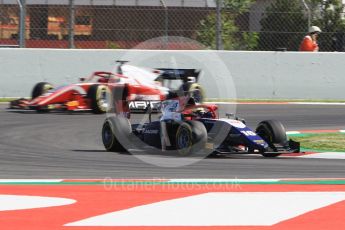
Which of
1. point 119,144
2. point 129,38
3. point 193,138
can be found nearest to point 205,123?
point 193,138

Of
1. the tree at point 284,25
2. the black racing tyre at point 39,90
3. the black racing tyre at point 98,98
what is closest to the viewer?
the black racing tyre at point 98,98

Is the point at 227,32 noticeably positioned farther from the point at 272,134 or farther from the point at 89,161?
the point at 89,161

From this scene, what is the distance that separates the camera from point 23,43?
1914cm

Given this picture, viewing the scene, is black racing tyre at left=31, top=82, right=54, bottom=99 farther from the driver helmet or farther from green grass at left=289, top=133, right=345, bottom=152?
the driver helmet

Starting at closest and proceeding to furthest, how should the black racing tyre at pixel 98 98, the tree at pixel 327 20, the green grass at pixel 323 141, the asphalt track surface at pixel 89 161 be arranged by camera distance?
the asphalt track surface at pixel 89 161, the green grass at pixel 323 141, the black racing tyre at pixel 98 98, the tree at pixel 327 20

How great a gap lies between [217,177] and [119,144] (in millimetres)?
2764

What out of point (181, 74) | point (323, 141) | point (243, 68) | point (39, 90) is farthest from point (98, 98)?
point (323, 141)

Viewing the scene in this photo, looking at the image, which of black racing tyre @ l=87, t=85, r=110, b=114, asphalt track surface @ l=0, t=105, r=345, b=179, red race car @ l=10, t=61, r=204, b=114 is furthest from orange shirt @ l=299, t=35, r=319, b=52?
black racing tyre @ l=87, t=85, r=110, b=114

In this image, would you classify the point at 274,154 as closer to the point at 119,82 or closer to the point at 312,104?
the point at 119,82

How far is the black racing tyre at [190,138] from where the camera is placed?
1031 cm

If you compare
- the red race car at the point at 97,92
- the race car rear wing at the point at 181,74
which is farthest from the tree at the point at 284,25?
the race car rear wing at the point at 181,74

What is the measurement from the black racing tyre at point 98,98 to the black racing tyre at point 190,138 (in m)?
6.00

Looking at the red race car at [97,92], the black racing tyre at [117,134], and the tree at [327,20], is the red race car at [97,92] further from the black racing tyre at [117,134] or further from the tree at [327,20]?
the tree at [327,20]

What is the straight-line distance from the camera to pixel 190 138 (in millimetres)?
10383
